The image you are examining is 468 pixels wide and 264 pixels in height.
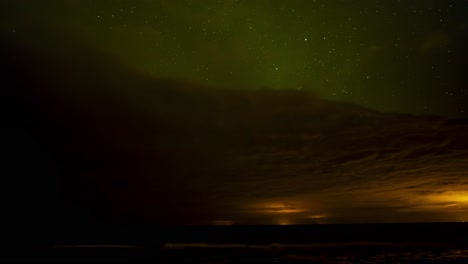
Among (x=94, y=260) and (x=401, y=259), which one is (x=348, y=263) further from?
(x=94, y=260)

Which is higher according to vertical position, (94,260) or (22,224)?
(22,224)

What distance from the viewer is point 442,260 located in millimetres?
18641

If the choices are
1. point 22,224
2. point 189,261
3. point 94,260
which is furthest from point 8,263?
point 22,224

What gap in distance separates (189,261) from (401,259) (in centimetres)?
999

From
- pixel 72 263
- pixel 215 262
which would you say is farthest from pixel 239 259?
pixel 72 263

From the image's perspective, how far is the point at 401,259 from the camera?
63.7 ft

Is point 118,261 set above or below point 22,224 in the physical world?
below

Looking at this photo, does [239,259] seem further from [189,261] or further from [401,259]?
[401,259]

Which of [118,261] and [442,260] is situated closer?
[442,260]

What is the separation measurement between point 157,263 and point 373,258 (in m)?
10.4

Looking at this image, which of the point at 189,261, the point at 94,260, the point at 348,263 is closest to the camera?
the point at 348,263

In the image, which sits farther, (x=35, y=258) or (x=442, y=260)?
(x=35, y=258)

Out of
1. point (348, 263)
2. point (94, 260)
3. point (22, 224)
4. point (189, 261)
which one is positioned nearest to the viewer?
point (348, 263)

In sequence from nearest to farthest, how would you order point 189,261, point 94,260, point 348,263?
1. point 348,263
2. point 189,261
3. point 94,260
